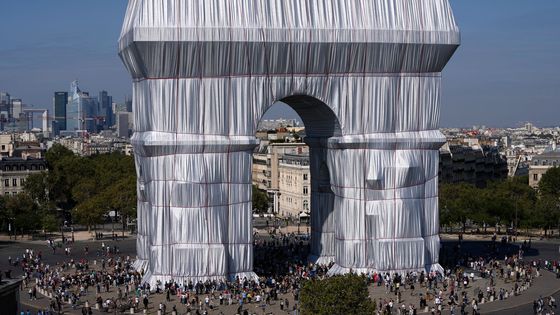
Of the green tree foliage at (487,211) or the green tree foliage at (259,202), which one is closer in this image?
the green tree foliage at (487,211)

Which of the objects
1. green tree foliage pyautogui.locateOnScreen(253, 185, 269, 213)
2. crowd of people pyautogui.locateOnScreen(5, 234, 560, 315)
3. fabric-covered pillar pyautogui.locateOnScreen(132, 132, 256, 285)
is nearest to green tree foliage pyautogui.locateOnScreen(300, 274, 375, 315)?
crowd of people pyautogui.locateOnScreen(5, 234, 560, 315)

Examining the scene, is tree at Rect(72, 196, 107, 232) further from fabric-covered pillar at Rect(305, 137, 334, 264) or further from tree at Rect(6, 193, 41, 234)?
fabric-covered pillar at Rect(305, 137, 334, 264)

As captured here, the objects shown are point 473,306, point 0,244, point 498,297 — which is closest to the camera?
point 473,306

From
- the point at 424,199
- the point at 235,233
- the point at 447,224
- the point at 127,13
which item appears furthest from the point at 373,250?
the point at 447,224

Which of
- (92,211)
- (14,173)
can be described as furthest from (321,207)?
(14,173)

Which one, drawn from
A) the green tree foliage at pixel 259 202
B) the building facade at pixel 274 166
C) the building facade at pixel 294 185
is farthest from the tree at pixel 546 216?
the building facade at pixel 274 166

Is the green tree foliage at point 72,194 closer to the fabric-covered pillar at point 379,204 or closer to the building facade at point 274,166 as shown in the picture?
the building facade at point 274,166

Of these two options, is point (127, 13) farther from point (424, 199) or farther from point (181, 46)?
point (424, 199)
